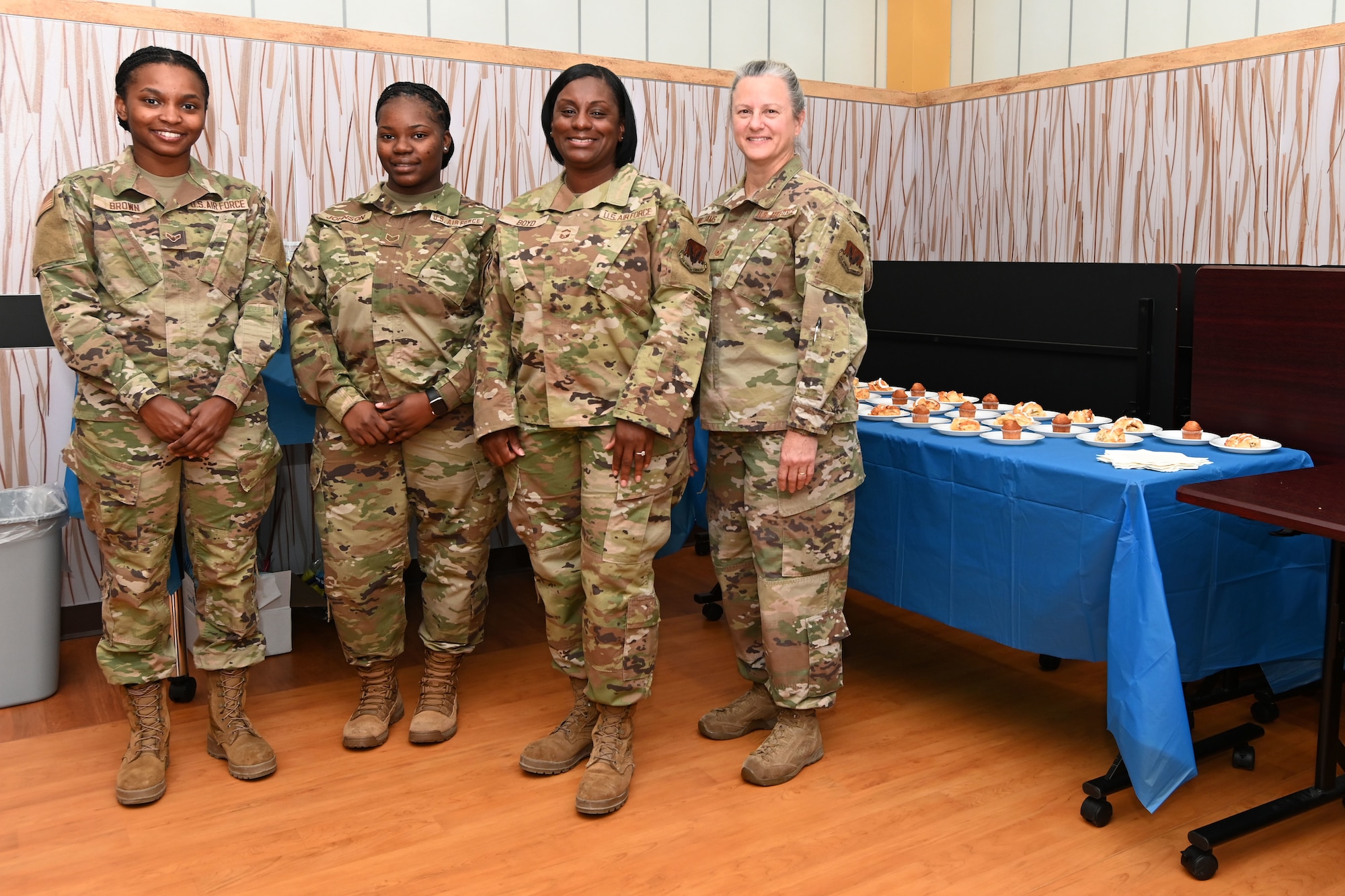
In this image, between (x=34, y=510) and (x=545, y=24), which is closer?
(x=34, y=510)

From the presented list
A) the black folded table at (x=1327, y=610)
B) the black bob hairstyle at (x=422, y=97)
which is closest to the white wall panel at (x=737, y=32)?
the black bob hairstyle at (x=422, y=97)

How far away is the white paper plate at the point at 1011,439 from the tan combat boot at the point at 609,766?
1.17 m

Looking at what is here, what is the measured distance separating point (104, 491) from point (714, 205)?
63.7 inches

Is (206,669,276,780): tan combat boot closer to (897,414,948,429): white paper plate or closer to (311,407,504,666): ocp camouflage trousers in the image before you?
(311,407,504,666): ocp camouflage trousers

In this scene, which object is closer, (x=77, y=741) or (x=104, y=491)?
(x=104, y=491)

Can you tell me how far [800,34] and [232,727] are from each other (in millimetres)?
3932

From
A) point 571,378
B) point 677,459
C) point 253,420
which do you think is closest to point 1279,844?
point 677,459

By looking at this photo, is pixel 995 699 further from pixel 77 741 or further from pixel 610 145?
pixel 77 741

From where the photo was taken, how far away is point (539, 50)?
14.5ft

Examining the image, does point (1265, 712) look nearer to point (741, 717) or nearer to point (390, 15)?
point (741, 717)

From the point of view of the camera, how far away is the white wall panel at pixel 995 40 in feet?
16.7

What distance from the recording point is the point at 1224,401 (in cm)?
294

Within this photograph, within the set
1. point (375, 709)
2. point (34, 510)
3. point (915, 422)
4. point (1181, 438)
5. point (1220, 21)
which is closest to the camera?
point (1181, 438)

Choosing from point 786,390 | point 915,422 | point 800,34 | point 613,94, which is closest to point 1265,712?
point 915,422
